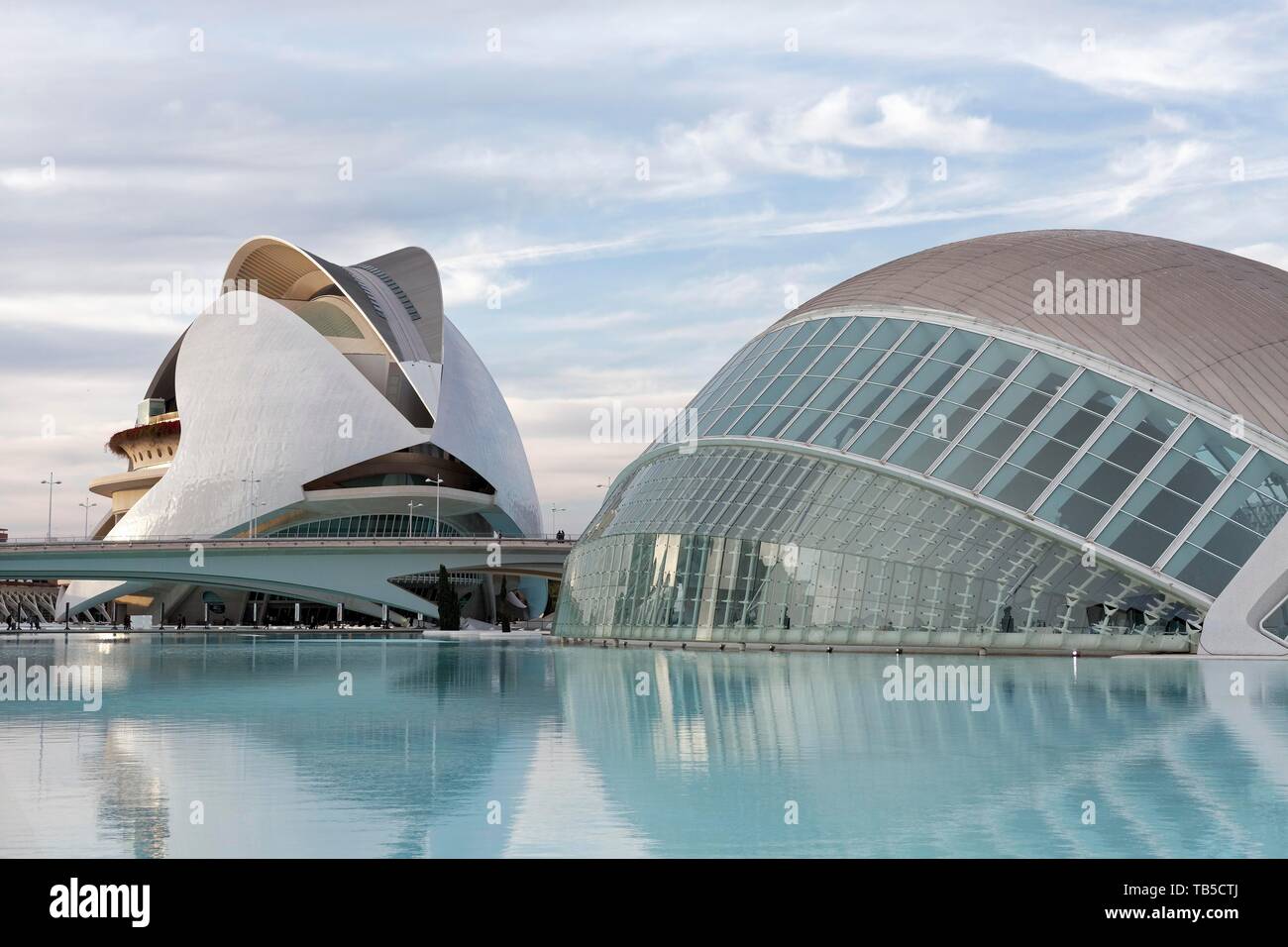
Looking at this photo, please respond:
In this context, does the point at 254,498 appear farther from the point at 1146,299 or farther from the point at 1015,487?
the point at 1015,487

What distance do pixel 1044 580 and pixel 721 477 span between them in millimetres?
9428

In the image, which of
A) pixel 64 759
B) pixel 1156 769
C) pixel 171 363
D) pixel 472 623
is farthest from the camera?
pixel 171 363

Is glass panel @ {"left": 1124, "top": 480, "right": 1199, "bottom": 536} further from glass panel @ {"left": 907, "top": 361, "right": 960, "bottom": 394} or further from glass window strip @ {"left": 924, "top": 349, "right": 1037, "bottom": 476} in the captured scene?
glass panel @ {"left": 907, "top": 361, "right": 960, "bottom": 394}

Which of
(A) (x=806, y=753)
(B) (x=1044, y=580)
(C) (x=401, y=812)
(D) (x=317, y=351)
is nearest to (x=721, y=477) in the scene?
(B) (x=1044, y=580)

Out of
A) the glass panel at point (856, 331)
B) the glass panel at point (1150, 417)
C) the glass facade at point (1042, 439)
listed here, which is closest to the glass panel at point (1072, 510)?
the glass facade at point (1042, 439)

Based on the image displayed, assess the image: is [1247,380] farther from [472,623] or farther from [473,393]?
[473,393]

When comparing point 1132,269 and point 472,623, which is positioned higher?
point 1132,269

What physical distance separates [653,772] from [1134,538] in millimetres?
19999

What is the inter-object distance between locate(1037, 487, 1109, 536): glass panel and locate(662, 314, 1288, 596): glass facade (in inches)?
1.0

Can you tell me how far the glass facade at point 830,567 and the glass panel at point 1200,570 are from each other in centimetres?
50

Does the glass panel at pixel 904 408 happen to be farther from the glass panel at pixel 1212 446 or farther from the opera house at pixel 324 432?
the opera house at pixel 324 432

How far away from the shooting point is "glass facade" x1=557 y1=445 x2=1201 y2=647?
29.0m

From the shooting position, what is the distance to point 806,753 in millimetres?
11711

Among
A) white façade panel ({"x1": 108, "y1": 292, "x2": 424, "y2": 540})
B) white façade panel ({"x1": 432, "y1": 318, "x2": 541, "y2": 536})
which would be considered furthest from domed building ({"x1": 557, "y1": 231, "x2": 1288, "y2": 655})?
white façade panel ({"x1": 432, "y1": 318, "x2": 541, "y2": 536})
